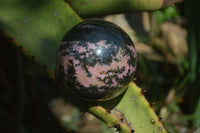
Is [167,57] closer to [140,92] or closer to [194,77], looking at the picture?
[194,77]

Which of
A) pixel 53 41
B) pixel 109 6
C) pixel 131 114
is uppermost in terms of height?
pixel 109 6

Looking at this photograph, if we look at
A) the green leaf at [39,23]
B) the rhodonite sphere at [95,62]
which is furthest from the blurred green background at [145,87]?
the rhodonite sphere at [95,62]

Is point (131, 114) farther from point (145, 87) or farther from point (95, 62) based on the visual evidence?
point (145, 87)

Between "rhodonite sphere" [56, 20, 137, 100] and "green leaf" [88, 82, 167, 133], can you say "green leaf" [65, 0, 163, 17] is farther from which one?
"green leaf" [88, 82, 167, 133]

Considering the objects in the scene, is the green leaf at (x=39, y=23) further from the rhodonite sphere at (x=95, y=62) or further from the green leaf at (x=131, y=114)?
the green leaf at (x=131, y=114)

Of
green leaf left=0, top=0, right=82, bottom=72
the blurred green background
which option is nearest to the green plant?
green leaf left=0, top=0, right=82, bottom=72

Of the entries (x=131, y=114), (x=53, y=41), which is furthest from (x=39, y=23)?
(x=131, y=114)
